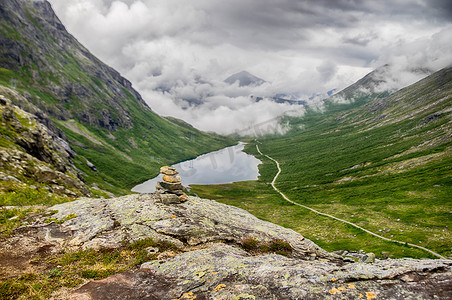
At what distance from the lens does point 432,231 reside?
2768 inches

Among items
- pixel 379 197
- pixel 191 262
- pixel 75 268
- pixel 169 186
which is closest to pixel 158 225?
pixel 169 186

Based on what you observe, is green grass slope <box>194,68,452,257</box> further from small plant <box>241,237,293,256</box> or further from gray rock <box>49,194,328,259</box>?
gray rock <box>49,194,328,259</box>

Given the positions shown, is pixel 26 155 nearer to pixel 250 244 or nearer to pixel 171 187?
pixel 171 187

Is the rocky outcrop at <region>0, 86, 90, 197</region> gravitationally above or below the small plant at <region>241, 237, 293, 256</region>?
above

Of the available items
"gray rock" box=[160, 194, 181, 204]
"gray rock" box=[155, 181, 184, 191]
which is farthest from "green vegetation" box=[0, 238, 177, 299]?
"gray rock" box=[155, 181, 184, 191]

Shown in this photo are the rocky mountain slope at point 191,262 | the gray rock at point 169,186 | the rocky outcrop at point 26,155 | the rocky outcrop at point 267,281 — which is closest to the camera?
the rocky outcrop at point 267,281

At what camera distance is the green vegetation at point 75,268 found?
1123 cm

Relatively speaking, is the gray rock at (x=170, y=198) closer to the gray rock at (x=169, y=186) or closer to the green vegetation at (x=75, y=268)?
the gray rock at (x=169, y=186)

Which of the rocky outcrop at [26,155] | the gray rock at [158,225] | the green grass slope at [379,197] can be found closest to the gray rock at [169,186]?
the gray rock at [158,225]

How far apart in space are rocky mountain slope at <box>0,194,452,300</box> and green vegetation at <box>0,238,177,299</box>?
9cm

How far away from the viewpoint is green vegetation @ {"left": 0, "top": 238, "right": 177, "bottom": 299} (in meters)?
11.2

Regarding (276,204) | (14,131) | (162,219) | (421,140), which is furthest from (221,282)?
(421,140)

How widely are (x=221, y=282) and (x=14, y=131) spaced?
59.7 meters

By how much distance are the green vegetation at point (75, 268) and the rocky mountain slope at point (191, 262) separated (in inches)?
3.5
